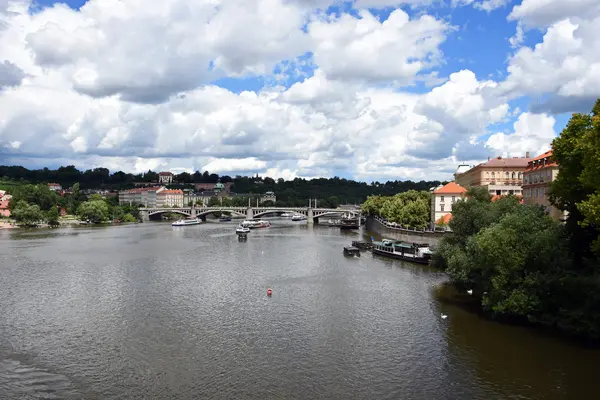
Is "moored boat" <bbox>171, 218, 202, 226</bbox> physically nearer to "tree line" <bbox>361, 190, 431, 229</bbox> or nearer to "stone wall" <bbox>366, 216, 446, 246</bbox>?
"stone wall" <bbox>366, 216, 446, 246</bbox>

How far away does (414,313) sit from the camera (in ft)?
120

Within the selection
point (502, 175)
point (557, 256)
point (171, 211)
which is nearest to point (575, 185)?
point (557, 256)

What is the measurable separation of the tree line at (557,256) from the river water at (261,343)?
1744mm

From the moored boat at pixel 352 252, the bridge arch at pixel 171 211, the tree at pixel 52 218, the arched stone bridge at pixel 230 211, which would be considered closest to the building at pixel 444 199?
the moored boat at pixel 352 252

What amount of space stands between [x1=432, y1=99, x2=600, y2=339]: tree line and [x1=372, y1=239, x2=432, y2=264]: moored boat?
2382 centimetres

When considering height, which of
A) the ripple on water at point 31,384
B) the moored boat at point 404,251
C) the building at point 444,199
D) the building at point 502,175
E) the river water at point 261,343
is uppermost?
the building at point 502,175

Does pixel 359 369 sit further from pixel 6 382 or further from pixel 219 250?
pixel 219 250

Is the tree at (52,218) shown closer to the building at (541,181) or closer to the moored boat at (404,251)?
the moored boat at (404,251)

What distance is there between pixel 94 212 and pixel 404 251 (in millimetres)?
98648

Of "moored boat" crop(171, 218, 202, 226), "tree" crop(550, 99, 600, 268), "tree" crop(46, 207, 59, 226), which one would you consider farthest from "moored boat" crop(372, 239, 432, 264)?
"tree" crop(46, 207, 59, 226)

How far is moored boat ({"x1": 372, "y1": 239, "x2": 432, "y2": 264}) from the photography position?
201 feet

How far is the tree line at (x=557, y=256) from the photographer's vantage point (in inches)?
1112

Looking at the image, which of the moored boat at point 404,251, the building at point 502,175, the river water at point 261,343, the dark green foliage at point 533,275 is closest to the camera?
the river water at point 261,343

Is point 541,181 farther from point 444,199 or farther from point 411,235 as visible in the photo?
point 444,199
